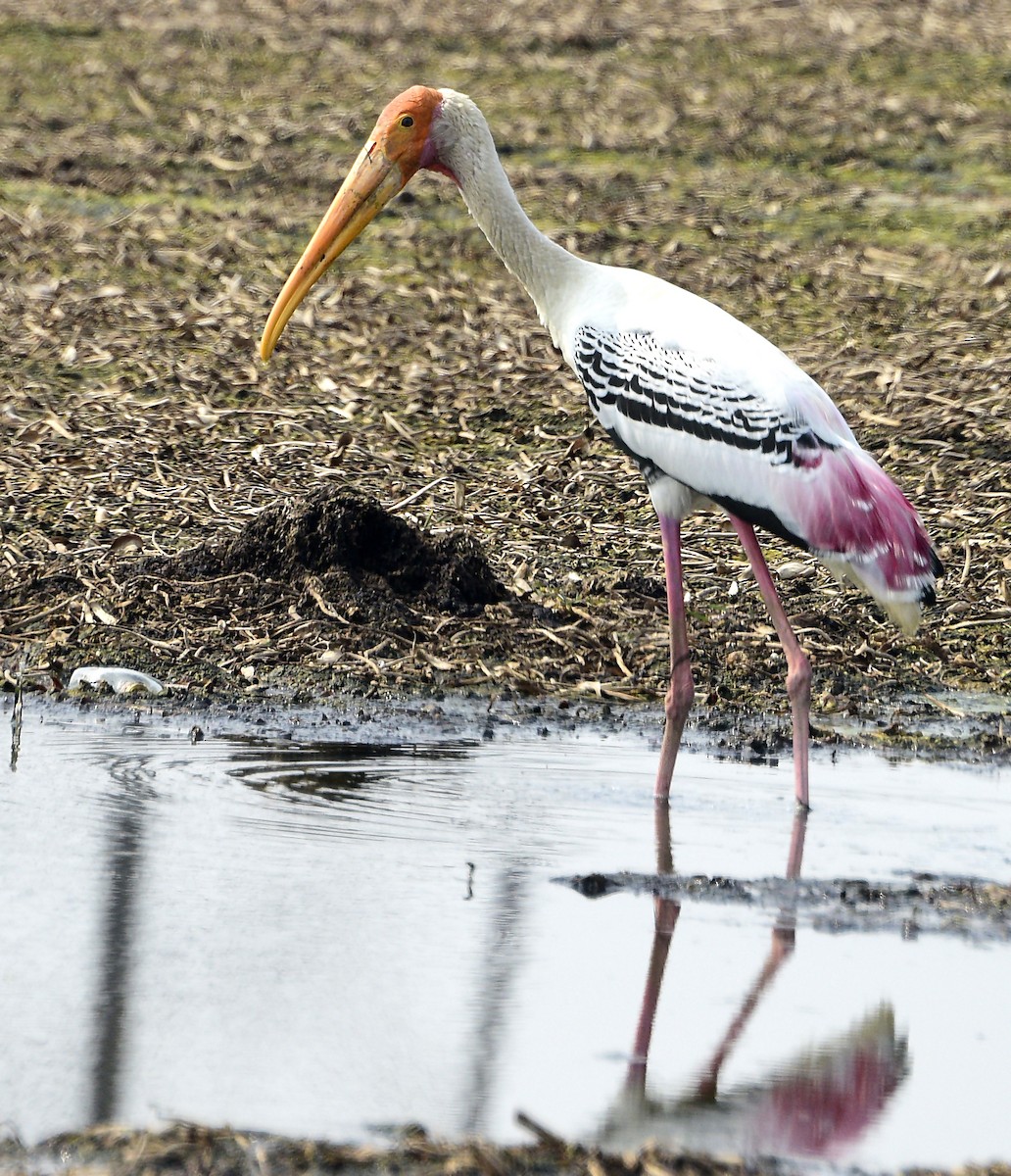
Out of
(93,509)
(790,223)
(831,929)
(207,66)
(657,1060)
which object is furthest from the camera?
(207,66)

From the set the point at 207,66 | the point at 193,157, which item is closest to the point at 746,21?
the point at 207,66

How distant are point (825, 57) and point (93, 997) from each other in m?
13.3

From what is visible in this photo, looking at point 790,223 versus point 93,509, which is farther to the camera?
point 790,223

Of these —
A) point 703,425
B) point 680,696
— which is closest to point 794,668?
point 680,696

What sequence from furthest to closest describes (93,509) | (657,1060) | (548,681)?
(93,509)
(548,681)
(657,1060)

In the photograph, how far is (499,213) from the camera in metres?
6.83

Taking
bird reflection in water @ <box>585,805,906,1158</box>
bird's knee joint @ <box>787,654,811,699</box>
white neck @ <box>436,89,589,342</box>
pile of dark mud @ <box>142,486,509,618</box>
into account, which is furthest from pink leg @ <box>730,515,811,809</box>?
bird reflection in water @ <box>585,805,906,1158</box>

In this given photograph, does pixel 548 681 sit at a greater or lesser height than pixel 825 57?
lesser

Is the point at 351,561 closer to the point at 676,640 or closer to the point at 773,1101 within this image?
the point at 676,640

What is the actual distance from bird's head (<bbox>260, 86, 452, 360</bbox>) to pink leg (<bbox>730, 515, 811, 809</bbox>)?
1812mm

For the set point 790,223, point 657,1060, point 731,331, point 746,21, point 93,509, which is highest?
point 746,21

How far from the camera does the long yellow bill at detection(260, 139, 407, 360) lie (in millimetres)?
7062

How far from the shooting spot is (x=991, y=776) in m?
6.18

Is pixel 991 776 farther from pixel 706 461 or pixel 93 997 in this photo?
pixel 93 997
